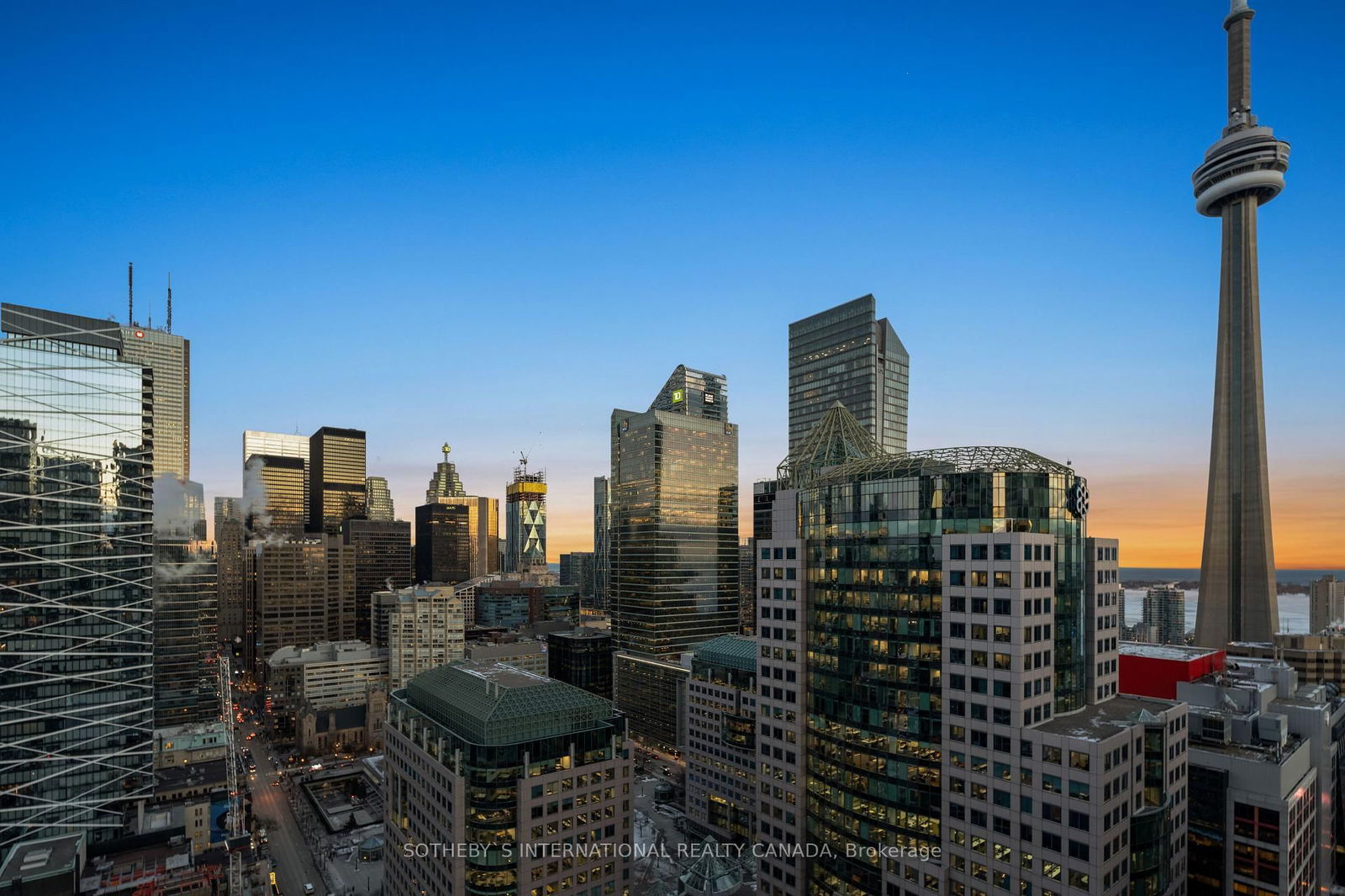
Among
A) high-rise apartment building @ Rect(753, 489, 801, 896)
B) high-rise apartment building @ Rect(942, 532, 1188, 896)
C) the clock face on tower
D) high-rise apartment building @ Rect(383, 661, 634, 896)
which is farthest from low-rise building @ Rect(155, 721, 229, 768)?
the clock face on tower

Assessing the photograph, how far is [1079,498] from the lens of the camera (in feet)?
276

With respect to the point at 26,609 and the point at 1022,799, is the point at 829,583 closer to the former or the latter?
the point at 1022,799

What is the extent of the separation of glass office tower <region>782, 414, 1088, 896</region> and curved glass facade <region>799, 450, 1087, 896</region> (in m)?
0.15

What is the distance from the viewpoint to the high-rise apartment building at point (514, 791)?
101375mm

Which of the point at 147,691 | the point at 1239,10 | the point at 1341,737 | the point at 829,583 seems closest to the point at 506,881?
the point at 829,583

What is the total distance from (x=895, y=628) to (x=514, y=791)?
203 ft

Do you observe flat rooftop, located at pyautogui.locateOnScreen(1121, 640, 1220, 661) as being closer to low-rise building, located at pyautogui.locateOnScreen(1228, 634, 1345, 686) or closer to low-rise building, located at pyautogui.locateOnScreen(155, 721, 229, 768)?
low-rise building, located at pyautogui.locateOnScreen(1228, 634, 1345, 686)

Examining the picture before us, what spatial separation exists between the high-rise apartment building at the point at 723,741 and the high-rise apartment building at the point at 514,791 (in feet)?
138

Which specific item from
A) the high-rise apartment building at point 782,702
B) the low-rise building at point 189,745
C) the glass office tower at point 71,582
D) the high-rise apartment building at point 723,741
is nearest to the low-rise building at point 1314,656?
the high-rise apartment building at point 723,741

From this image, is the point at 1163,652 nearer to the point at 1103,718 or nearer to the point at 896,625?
the point at 1103,718

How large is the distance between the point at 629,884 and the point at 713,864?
1657 centimetres

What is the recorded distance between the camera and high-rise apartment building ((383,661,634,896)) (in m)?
101

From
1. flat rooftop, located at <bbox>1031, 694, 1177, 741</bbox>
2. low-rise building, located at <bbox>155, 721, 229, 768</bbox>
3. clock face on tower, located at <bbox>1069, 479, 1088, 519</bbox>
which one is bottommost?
low-rise building, located at <bbox>155, 721, 229, 768</bbox>

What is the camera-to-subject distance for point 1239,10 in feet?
654
